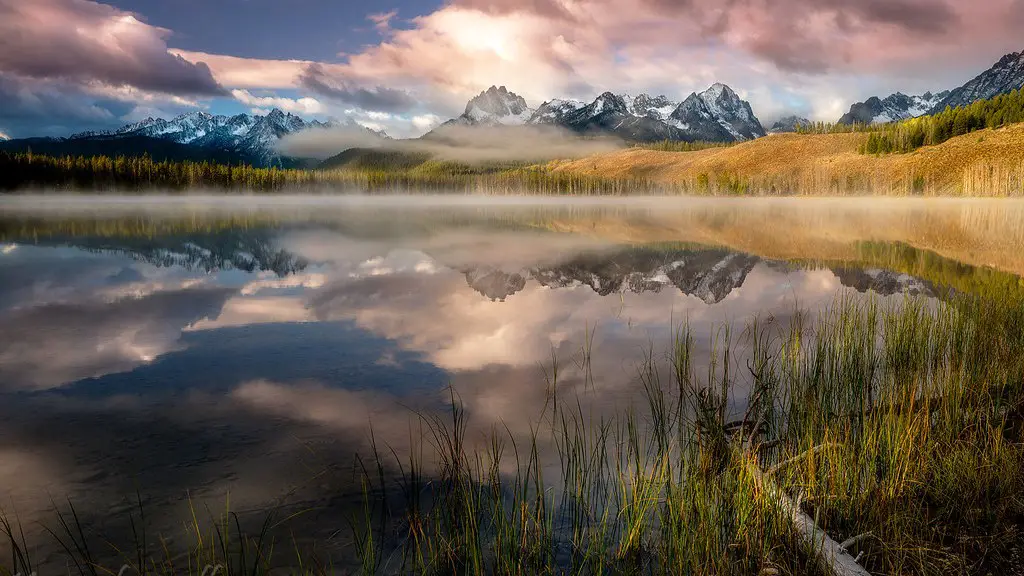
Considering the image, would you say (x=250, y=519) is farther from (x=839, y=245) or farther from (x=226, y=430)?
(x=839, y=245)

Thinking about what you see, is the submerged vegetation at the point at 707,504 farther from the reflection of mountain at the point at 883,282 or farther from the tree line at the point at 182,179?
the tree line at the point at 182,179

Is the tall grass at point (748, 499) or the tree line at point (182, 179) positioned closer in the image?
the tall grass at point (748, 499)

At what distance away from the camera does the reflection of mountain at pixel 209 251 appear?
84.0 ft

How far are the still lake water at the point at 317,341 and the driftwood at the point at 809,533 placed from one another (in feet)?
11.6

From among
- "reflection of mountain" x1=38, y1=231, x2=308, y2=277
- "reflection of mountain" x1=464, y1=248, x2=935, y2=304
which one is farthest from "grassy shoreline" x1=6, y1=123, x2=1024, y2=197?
"reflection of mountain" x1=38, y1=231, x2=308, y2=277

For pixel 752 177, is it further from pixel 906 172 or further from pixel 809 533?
pixel 809 533

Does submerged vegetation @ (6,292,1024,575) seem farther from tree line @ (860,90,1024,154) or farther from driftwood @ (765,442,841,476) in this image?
tree line @ (860,90,1024,154)

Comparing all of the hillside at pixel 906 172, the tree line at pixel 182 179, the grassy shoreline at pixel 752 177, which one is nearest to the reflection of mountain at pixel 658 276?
the grassy shoreline at pixel 752 177

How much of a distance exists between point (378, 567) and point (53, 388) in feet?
25.7

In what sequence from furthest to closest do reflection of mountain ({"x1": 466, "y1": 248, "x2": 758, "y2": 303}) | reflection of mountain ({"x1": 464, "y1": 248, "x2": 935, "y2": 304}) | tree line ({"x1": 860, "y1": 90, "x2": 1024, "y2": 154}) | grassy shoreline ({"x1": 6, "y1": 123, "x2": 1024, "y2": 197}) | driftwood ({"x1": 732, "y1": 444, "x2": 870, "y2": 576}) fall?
tree line ({"x1": 860, "y1": 90, "x2": 1024, "y2": 154}) → grassy shoreline ({"x1": 6, "y1": 123, "x2": 1024, "y2": 197}) → reflection of mountain ({"x1": 466, "y1": 248, "x2": 758, "y2": 303}) → reflection of mountain ({"x1": 464, "y1": 248, "x2": 935, "y2": 304}) → driftwood ({"x1": 732, "y1": 444, "x2": 870, "y2": 576})

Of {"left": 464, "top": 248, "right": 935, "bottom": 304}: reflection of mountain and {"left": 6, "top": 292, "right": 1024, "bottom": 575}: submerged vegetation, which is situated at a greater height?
{"left": 464, "top": 248, "right": 935, "bottom": 304}: reflection of mountain

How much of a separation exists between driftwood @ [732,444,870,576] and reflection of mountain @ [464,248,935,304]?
12454 millimetres

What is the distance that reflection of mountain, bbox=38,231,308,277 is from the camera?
25594 mm

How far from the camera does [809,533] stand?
4.71m
